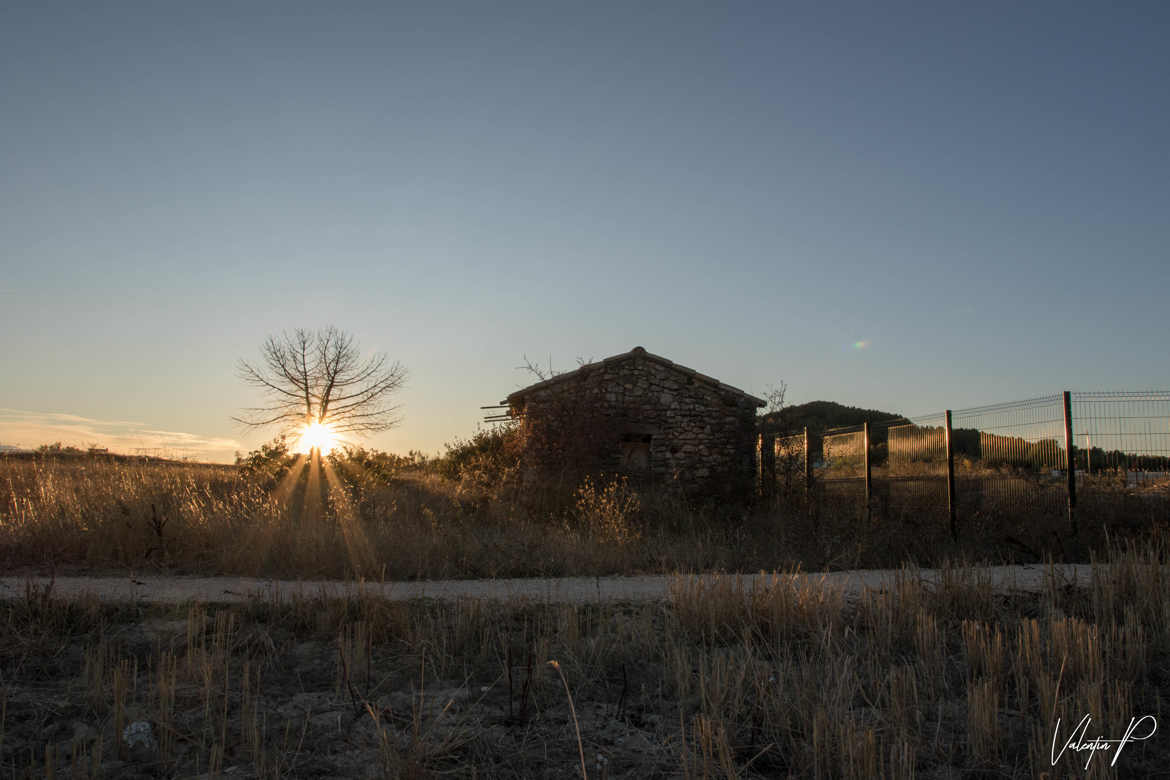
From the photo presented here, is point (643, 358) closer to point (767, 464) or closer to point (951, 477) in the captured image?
point (767, 464)

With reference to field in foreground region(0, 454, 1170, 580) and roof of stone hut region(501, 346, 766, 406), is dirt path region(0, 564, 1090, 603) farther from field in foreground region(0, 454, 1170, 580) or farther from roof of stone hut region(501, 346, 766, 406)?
roof of stone hut region(501, 346, 766, 406)

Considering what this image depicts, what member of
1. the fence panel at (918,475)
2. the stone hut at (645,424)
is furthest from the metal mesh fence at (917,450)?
the stone hut at (645,424)

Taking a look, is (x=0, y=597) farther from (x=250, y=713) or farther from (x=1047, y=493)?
(x=1047, y=493)

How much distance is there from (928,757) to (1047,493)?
29.4 feet

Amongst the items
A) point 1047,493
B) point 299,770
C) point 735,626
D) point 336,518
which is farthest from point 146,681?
point 1047,493

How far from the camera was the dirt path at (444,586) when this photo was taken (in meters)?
7.12

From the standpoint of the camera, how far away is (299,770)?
4090mm

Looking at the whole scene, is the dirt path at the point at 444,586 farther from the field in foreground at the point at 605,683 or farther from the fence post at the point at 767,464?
the fence post at the point at 767,464

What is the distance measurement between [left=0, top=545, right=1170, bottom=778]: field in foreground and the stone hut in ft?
41.0

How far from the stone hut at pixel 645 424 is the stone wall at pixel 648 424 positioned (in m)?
0.02

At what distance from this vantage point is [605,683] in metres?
5.26

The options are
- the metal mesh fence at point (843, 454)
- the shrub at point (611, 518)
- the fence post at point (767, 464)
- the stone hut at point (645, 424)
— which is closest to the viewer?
the shrub at point (611, 518)

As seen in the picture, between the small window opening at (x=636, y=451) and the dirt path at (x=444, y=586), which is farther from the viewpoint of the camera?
the small window opening at (x=636, y=451)

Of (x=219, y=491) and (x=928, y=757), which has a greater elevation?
(x=219, y=491)
